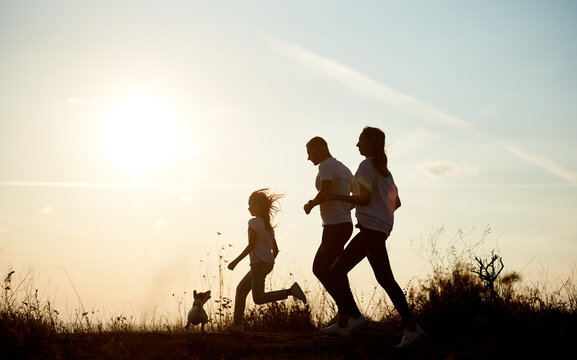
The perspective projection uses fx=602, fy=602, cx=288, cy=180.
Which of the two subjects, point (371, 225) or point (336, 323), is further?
point (336, 323)

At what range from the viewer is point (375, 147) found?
22.3 ft

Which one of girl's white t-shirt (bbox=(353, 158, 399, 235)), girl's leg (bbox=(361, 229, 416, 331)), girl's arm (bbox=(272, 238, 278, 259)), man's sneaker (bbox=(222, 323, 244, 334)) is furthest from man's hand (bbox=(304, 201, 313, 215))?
man's sneaker (bbox=(222, 323, 244, 334))

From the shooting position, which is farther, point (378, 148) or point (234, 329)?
point (234, 329)

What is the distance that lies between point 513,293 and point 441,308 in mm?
1219

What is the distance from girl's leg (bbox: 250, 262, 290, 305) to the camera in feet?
27.2

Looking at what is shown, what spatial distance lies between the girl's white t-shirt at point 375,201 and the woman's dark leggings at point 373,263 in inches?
3.7

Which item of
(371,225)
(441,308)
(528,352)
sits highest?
(371,225)

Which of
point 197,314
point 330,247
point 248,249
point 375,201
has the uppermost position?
point 375,201

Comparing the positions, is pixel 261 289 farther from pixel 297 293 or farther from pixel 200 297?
pixel 200 297

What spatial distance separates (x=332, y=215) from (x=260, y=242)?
52.2 inches

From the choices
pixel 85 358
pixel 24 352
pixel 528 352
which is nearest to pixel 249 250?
pixel 85 358

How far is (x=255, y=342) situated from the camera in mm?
7570

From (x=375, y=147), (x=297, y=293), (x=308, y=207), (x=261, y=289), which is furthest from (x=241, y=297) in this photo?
(x=375, y=147)

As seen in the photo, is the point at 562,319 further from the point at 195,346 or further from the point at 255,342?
the point at 195,346
